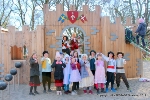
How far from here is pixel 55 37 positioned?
927 centimetres

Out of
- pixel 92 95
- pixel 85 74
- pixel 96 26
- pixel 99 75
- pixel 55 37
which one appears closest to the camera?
pixel 92 95

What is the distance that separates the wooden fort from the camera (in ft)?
29.7

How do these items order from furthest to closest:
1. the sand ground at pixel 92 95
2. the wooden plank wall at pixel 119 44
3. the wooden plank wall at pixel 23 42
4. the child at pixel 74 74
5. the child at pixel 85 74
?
the wooden plank wall at pixel 119 44, the wooden plank wall at pixel 23 42, the child at pixel 85 74, the child at pixel 74 74, the sand ground at pixel 92 95

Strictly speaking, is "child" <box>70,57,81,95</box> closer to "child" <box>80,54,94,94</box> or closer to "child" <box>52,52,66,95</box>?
"child" <box>80,54,94,94</box>

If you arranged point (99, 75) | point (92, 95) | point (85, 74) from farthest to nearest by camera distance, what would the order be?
1. point (99, 75)
2. point (85, 74)
3. point (92, 95)

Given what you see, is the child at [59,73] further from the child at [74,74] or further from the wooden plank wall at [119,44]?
the wooden plank wall at [119,44]

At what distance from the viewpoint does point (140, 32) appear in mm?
9430

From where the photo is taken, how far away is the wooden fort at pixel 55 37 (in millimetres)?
9039

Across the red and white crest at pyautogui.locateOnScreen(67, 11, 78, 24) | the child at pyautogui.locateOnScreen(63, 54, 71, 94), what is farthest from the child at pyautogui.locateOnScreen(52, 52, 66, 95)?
the red and white crest at pyautogui.locateOnScreen(67, 11, 78, 24)

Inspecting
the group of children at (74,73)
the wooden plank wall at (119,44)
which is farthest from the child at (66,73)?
the wooden plank wall at (119,44)

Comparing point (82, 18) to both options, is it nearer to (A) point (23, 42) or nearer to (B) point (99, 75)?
(A) point (23, 42)

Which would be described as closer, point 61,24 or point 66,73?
point 66,73

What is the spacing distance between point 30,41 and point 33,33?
0.37 m

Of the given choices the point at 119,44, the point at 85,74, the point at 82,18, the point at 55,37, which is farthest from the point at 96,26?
the point at 85,74
